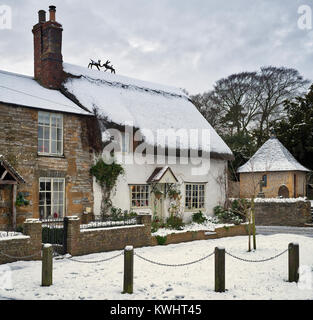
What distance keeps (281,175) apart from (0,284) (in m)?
24.7

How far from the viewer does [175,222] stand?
17.8 m

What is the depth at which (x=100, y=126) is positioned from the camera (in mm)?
16281

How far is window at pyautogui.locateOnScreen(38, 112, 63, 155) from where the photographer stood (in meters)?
15.3

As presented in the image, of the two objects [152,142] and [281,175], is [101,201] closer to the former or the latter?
[152,142]

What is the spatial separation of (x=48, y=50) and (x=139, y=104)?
4806mm

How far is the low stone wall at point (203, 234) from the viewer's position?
16.0 metres

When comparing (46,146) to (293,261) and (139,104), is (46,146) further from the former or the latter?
(293,261)

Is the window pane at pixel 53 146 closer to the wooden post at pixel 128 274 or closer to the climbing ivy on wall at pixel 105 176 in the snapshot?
the climbing ivy on wall at pixel 105 176

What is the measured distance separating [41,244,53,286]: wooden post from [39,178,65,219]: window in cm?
649

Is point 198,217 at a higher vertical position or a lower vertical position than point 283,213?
higher

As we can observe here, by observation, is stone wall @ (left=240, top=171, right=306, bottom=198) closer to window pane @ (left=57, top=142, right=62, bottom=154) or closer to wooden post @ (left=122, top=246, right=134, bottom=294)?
window pane @ (left=57, top=142, right=62, bottom=154)

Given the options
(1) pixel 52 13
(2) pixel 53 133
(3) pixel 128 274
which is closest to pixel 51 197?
(2) pixel 53 133

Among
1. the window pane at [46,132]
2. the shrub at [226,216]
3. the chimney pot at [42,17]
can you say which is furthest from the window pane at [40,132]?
the shrub at [226,216]
